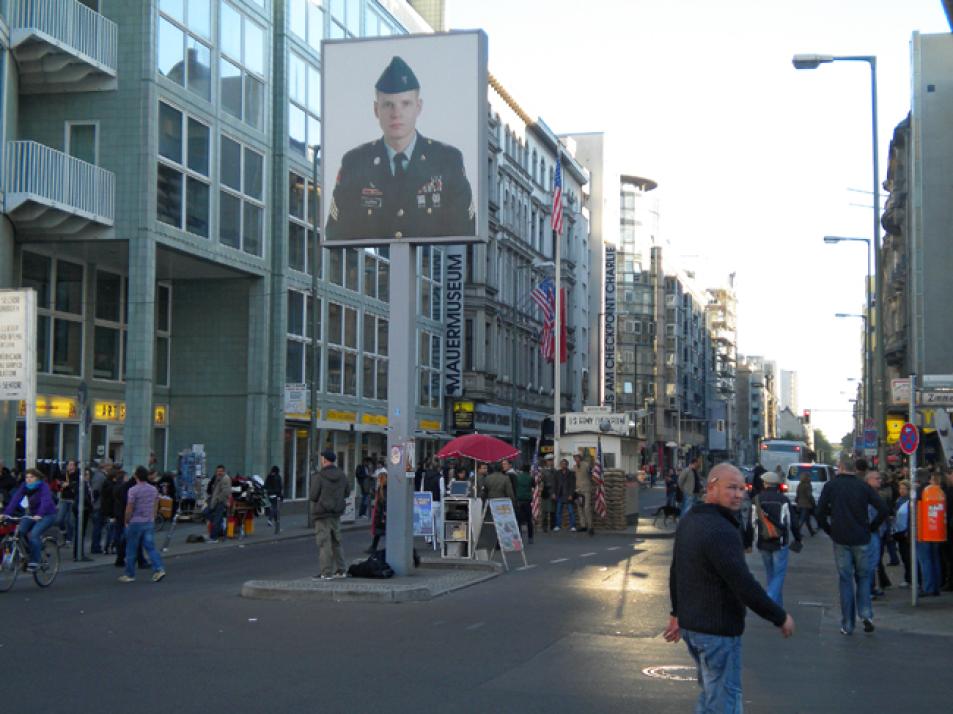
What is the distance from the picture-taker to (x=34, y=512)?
728 inches

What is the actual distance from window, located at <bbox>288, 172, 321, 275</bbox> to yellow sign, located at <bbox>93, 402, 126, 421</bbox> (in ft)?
27.4

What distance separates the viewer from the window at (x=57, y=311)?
110ft

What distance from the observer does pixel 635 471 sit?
39188mm

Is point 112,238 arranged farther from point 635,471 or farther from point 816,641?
point 816,641

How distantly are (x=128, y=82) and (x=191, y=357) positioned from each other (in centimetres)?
1066

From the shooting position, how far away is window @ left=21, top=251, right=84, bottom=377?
3366 cm

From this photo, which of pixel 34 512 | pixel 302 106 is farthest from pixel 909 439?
pixel 302 106

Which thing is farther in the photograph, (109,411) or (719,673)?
(109,411)

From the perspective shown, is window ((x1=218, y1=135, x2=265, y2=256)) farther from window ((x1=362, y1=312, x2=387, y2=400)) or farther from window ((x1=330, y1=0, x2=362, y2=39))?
window ((x1=362, y1=312, x2=387, y2=400))

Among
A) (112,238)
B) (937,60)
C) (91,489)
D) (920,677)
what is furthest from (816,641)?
(937,60)

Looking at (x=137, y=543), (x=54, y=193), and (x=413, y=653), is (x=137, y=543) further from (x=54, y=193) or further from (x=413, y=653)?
(x=54, y=193)

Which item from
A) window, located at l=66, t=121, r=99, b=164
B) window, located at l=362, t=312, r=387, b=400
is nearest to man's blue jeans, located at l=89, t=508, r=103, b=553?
window, located at l=66, t=121, r=99, b=164

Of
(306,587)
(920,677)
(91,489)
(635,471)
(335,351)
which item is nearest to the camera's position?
(920,677)

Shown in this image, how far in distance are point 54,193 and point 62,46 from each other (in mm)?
3573
